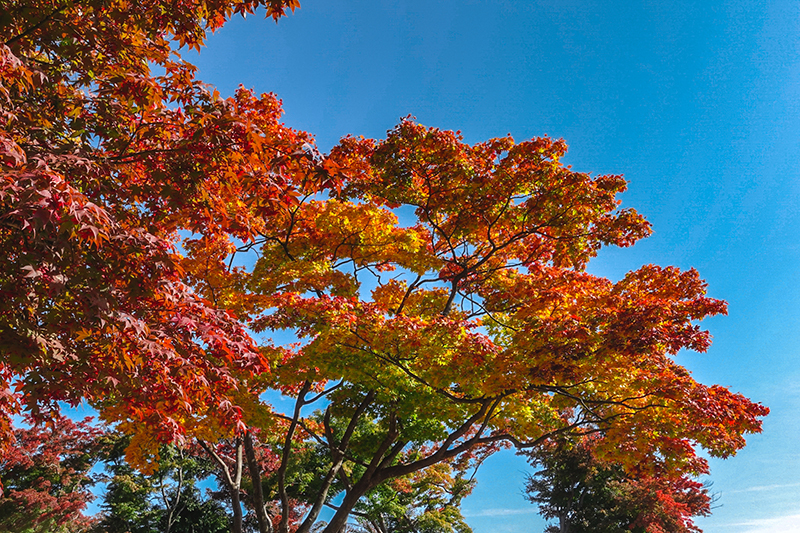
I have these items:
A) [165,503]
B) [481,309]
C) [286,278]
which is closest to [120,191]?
[286,278]

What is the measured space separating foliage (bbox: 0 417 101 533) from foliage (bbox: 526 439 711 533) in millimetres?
18758

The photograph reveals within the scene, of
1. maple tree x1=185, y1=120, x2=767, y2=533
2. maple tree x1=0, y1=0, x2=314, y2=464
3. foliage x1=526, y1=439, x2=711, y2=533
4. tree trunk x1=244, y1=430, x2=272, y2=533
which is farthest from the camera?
foliage x1=526, y1=439, x2=711, y2=533

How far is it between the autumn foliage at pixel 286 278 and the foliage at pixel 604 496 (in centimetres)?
892

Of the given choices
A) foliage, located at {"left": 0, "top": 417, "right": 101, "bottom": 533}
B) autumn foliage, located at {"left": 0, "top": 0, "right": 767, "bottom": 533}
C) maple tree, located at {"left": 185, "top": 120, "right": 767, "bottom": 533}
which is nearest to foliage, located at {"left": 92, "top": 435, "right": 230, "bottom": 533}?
foliage, located at {"left": 0, "top": 417, "right": 101, "bottom": 533}

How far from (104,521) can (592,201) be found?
23063 millimetres

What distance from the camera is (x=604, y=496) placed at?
20.3 m

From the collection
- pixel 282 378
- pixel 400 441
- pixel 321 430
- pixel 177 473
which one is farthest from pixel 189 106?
pixel 177 473

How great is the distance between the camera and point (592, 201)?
29.4 feet

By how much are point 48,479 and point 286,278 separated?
18.5 meters

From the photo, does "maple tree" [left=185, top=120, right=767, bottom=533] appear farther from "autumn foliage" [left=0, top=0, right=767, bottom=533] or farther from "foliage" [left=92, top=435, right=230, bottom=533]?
"foliage" [left=92, top=435, right=230, bottom=533]

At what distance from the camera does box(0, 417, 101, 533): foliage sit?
61.3ft

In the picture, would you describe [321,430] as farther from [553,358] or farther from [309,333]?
[553,358]

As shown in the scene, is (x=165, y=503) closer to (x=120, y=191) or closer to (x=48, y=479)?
(x=48, y=479)

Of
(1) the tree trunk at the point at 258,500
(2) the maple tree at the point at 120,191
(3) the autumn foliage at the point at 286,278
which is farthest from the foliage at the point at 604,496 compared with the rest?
(2) the maple tree at the point at 120,191
